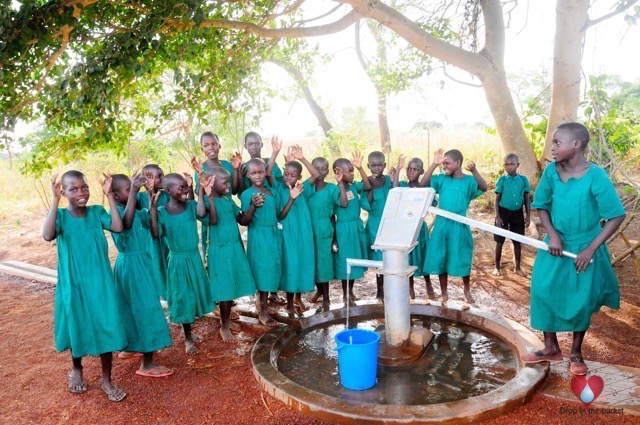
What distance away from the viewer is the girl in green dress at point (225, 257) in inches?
149

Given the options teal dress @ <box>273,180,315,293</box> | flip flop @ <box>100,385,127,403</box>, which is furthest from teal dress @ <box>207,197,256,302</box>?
flip flop @ <box>100,385,127,403</box>

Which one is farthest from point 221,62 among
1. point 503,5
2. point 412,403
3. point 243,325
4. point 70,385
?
point 503,5

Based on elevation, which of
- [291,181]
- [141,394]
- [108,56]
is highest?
[108,56]

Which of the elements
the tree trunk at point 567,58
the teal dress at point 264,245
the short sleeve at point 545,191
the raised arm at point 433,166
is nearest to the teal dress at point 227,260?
the teal dress at point 264,245

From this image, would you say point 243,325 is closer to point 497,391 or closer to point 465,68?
point 497,391

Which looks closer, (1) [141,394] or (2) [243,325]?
(1) [141,394]

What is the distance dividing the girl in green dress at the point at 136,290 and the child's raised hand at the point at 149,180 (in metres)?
0.13

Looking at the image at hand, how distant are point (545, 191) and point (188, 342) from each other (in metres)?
2.78

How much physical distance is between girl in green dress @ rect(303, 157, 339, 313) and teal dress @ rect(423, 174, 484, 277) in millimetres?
930

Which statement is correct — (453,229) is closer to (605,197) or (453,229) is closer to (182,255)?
(605,197)

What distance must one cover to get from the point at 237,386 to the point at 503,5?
22.7 ft

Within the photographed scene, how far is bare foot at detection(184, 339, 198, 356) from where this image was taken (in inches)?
144

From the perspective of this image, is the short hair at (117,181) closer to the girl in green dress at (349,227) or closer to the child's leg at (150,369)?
the child's leg at (150,369)

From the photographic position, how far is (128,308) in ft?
10.6
